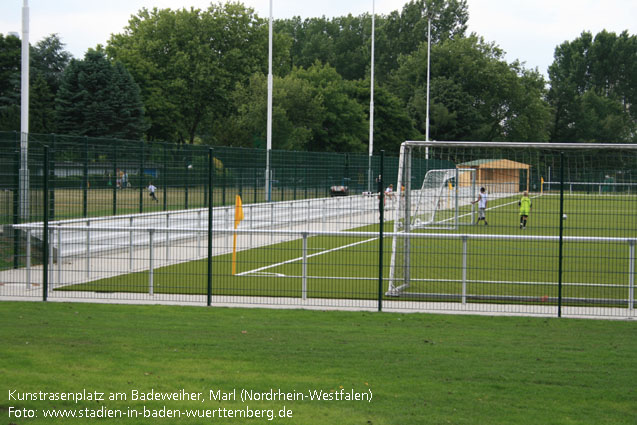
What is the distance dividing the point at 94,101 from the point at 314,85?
16481 millimetres

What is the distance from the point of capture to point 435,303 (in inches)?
454

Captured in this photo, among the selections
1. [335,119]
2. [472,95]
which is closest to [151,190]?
[335,119]

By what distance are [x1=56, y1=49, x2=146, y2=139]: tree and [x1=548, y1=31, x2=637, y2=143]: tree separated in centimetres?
5732

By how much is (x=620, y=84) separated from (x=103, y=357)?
109755mm

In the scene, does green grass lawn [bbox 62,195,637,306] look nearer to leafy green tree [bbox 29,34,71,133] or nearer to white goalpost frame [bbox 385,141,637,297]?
white goalpost frame [bbox 385,141,637,297]

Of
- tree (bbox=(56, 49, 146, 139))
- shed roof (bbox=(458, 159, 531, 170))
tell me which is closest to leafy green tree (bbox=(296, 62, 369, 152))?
tree (bbox=(56, 49, 146, 139))

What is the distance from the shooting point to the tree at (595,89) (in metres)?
92.8

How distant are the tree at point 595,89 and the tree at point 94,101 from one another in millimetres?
57318

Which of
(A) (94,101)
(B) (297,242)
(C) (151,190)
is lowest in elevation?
(B) (297,242)

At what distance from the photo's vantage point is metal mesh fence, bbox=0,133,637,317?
11.3m

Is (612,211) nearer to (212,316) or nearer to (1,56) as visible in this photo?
(212,316)

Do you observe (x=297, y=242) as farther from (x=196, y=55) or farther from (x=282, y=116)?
(x=196, y=55)

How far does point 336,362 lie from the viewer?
7836mm

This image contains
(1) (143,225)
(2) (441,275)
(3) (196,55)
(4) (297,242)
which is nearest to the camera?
(2) (441,275)
